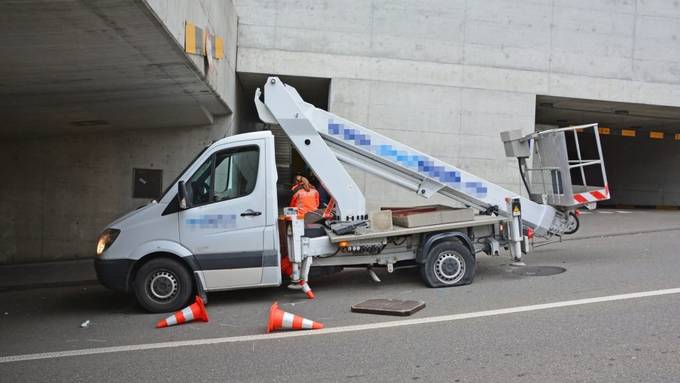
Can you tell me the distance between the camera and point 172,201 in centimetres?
Answer: 750

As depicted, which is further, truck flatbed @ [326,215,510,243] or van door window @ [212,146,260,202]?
truck flatbed @ [326,215,510,243]

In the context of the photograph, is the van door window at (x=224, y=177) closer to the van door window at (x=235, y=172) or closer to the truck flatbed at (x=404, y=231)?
the van door window at (x=235, y=172)

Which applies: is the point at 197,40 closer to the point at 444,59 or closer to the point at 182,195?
the point at 182,195

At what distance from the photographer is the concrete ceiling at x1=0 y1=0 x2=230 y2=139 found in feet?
18.2

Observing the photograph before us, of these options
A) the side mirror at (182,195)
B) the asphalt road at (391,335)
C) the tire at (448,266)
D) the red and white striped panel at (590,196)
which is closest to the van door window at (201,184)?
the side mirror at (182,195)

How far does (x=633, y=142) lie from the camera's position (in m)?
26.7

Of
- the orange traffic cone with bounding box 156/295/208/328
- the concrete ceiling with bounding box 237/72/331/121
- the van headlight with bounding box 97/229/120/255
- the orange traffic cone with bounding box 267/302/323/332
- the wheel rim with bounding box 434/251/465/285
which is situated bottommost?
the orange traffic cone with bounding box 156/295/208/328

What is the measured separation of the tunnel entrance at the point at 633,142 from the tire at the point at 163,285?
40.8 ft

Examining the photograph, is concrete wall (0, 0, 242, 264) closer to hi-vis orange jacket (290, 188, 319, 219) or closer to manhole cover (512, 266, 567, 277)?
hi-vis orange jacket (290, 188, 319, 219)

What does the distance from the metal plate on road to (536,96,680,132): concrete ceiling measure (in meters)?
11.2

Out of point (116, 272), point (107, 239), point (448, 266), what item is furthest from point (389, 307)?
point (107, 239)

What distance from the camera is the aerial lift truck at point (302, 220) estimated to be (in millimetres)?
7461

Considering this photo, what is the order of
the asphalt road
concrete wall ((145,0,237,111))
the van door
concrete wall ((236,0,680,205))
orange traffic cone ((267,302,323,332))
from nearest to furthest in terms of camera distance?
1. the asphalt road
2. orange traffic cone ((267,302,323,332))
3. concrete wall ((145,0,237,111))
4. the van door
5. concrete wall ((236,0,680,205))

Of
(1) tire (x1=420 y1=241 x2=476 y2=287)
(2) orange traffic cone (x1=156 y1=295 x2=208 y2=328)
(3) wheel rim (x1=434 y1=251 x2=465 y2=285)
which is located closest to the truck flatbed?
(1) tire (x1=420 y1=241 x2=476 y2=287)
